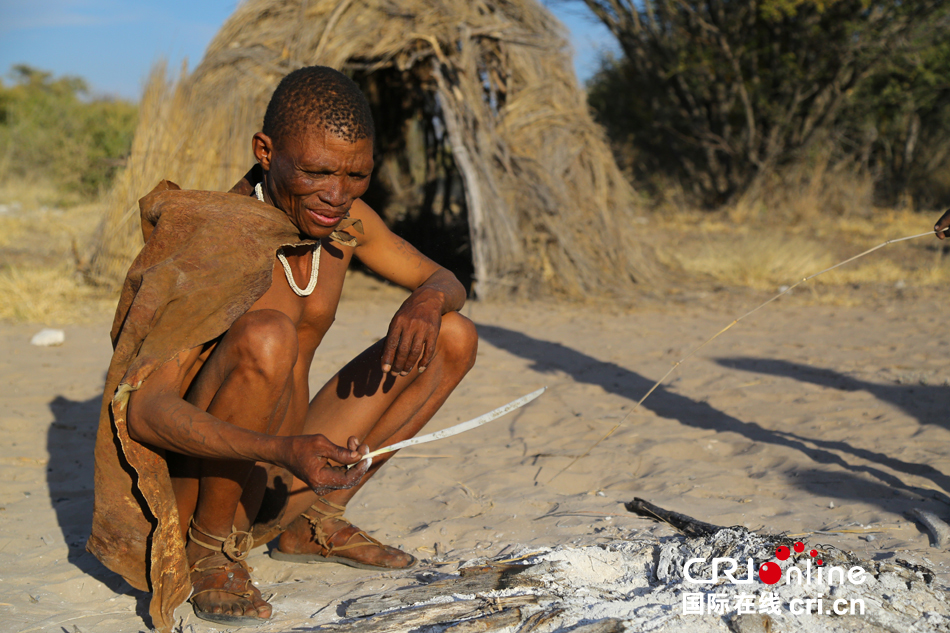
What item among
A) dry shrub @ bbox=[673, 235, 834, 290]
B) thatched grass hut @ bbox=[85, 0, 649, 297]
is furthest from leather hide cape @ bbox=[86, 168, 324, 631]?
dry shrub @ bbox=[673, 235, 834, 290]

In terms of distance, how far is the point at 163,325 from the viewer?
170cm

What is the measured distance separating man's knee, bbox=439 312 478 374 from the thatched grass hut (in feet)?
14.3

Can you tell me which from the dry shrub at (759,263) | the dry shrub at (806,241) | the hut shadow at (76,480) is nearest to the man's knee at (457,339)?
the hut shadow at (76,480)

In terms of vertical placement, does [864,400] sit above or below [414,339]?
below

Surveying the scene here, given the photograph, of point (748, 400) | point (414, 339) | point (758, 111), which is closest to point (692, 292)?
point (748, 400)

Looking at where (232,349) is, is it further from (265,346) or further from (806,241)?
(806,241)

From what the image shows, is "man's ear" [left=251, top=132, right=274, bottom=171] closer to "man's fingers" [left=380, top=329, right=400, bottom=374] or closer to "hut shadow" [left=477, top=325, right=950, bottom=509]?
"man's fingers" [left=380, top=329, right=400, bottom=374]

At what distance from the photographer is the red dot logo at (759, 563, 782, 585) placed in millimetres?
1688

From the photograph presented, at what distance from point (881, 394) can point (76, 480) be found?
372 cm

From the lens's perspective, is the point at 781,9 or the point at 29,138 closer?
the point at 781,9

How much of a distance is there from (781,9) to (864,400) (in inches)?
357

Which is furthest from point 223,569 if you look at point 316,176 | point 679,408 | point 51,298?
point 51,298

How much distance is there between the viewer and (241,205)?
1.83 meters

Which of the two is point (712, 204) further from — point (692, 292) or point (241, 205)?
point (241, 205)
